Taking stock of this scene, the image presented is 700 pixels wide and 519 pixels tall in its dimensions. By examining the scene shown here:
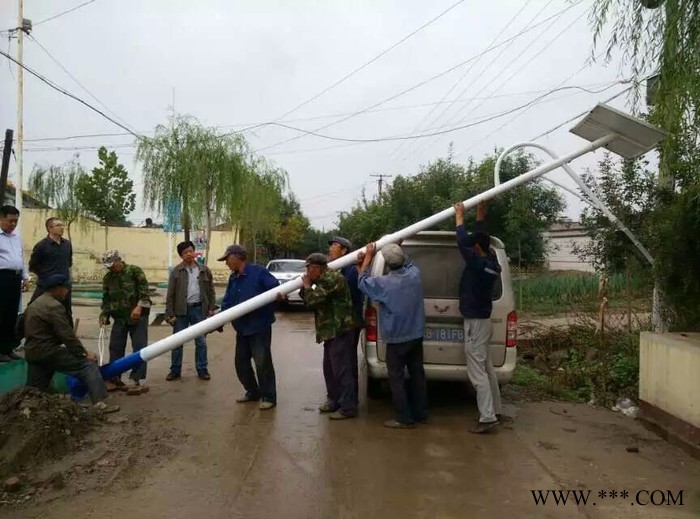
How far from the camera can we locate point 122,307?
7336 mm

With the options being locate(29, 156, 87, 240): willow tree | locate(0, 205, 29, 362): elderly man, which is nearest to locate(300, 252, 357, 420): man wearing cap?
locate(0, 205, 29, 362): elderly man

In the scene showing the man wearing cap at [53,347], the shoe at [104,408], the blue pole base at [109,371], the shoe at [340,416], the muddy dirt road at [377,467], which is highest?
the man wearing cap at [53,347]

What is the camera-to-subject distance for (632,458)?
5.19m

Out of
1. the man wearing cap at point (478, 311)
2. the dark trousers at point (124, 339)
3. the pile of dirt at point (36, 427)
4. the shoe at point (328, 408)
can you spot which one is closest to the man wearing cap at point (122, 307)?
the dark trousers at point (124, 339)

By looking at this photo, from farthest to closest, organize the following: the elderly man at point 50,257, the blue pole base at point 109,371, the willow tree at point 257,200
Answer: the willow tree at point 257,200
the elderly man at point 50,257
the blue pole base at point 109,371

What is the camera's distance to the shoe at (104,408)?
19.6ft

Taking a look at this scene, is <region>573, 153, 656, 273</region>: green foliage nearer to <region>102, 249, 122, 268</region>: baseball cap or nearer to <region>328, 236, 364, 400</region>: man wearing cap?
<region>328, 236, 364, 400</region>: man wearing cap

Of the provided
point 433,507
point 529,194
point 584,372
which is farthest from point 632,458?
point 529,194

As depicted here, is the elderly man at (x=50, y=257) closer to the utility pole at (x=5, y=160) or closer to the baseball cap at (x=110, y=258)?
the baseball cap at (x=110, y=258)

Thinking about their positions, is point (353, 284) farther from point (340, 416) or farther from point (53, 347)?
point (53, 347)

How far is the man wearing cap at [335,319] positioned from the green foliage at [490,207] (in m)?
7.93

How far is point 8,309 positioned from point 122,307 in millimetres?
1180

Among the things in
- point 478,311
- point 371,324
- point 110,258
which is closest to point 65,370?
point 110,258

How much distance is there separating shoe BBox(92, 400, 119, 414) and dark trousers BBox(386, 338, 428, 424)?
272 centimetres
